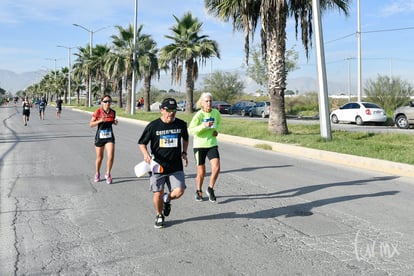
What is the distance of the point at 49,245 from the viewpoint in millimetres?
4730

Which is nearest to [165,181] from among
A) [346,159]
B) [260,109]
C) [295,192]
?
[295,192]

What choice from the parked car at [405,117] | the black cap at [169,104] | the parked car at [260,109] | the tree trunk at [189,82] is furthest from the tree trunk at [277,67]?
the parked car at [260,109]

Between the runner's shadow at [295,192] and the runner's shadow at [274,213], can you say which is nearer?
the runner's shadow at [274,213]

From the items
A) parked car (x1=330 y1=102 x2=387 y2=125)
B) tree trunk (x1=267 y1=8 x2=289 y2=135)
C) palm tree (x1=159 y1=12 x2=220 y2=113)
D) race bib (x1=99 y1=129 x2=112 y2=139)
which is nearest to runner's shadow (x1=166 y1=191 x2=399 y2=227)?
race bib (x1=99 y1=129 x2=112 y2=139)

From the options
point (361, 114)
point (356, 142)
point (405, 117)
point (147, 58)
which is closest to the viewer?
point (356, 142)

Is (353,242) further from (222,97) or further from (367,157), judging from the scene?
(222,97)

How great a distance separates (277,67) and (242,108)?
Result: 79.4ft

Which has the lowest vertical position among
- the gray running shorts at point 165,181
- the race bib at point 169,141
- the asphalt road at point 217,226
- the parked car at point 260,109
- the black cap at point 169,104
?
the asphalt road at point 217,226

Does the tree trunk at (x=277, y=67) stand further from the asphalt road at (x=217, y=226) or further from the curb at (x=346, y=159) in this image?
the asphalt road at (x=217, y=226)

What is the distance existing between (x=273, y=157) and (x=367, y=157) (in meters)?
2.52

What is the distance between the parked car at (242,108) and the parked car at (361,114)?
12.5 m

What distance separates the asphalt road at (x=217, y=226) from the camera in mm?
4184

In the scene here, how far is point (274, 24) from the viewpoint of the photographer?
645 inches

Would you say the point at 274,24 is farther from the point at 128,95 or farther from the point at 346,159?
the point at 128,95
